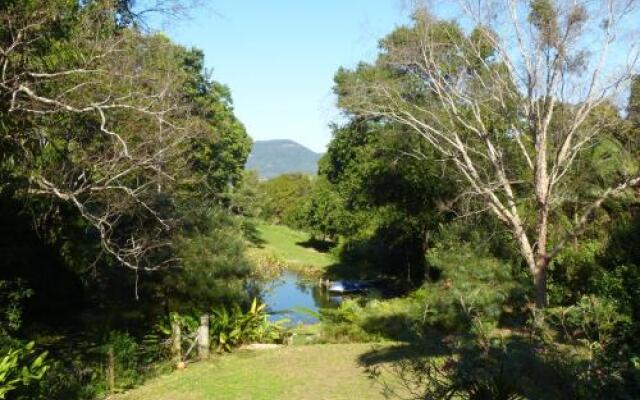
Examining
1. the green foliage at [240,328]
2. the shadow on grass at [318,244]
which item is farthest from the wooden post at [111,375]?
the shadow on grass at [318,244]

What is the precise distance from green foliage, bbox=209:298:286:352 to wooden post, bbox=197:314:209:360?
2.86ft

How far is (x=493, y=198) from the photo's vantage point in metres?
14.5

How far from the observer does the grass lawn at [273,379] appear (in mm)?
9992

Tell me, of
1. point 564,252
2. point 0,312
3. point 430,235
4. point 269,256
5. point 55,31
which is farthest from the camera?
point 269,256

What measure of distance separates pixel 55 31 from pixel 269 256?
3677 cm

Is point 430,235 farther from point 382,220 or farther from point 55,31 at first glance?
point 55,31

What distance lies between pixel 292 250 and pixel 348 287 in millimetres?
18821

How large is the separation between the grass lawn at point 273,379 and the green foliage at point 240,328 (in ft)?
2.06

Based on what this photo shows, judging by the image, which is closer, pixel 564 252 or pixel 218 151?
pixel 564 252

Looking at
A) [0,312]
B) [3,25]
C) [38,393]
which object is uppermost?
[3,25]

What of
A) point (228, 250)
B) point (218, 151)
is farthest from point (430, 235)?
point (218, 151)

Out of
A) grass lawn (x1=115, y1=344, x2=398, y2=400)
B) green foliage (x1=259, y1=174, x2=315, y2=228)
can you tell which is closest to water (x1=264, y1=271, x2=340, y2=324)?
grass lawn (x1=115, y1=344, x2=398, y2=400)

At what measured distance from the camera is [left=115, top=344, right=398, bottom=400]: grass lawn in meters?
9.99

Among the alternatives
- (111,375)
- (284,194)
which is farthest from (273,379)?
(284,194)
